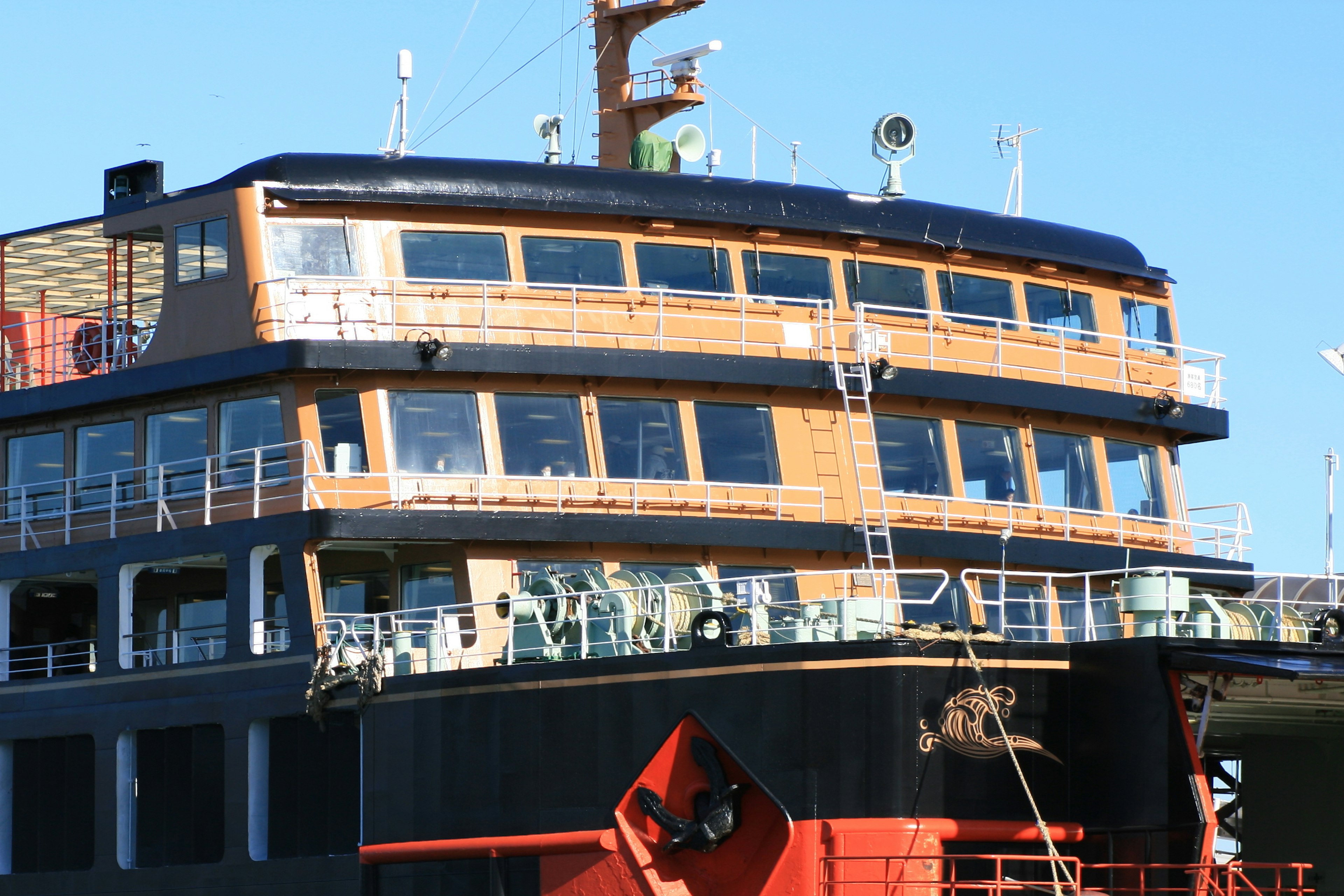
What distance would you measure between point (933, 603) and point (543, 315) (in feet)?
20.4

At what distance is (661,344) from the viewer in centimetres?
2683

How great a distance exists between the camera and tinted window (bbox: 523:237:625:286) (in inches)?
1062

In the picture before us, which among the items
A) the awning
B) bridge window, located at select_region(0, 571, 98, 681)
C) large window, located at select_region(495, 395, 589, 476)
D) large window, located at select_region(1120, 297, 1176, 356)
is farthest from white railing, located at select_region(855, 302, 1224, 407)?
bridge window, located at select_region(0, 571, 98, 681)

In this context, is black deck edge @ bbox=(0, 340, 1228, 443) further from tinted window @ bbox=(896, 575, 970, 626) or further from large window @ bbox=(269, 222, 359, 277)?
tinted window @ bbox=(896, 575, 970, 626)

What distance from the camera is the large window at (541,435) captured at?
26000 millimetres

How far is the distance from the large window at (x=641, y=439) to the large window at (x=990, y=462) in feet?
13.4

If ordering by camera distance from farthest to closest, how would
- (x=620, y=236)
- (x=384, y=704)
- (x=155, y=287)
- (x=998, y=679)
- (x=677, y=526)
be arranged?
(x=155, y=287) < (x=620, y=236) < (x=677, y=526) < (x=384, y=704) < (x=998, y=679)

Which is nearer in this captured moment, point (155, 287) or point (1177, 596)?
point (1177, 596)

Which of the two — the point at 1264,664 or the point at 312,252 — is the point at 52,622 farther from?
the point at 1264,664

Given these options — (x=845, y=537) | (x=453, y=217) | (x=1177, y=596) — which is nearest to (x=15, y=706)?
(x=453, y=217)

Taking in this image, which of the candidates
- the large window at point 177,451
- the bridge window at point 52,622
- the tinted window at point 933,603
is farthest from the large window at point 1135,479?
the bridge window at point 52,622

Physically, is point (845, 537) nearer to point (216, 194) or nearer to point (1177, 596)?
point (1177, 596)

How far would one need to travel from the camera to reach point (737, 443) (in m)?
26.8

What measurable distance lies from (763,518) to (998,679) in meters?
6.33
